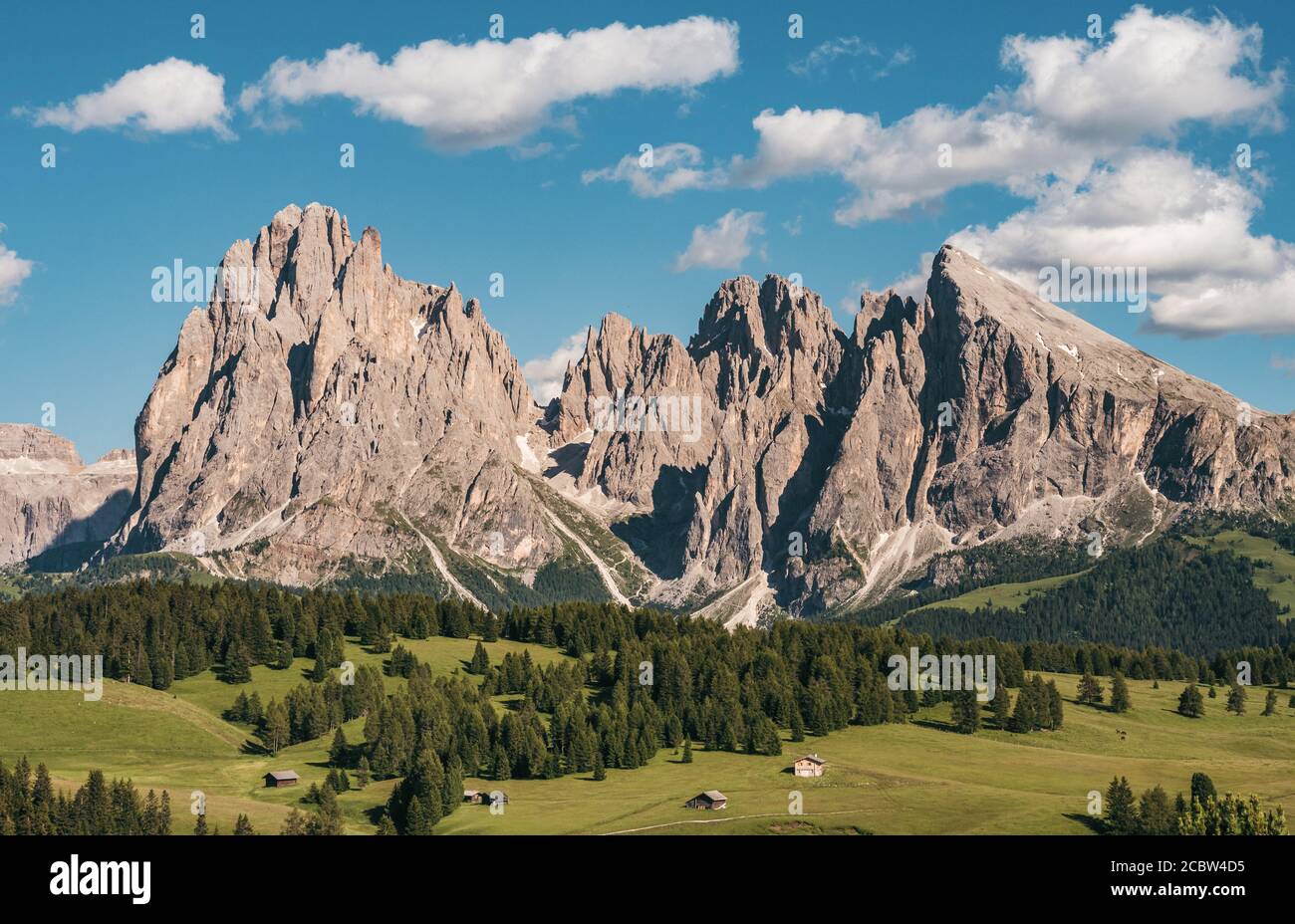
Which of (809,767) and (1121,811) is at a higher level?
(809,767)

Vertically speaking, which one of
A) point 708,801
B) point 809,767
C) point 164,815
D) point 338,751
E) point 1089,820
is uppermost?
point 338,751

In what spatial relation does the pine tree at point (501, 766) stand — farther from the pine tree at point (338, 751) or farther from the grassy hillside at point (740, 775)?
the pine tree at point (338, 751)

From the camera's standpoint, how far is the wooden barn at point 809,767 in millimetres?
163750

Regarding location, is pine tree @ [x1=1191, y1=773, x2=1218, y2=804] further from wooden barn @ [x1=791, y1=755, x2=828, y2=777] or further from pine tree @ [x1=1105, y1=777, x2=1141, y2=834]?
wooden barn @ [x1=791, y1=755, x2=828, y2=777]

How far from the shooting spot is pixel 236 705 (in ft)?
652

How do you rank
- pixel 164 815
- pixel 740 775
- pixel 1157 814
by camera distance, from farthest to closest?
pixel 740 775
pixel 1157 814
pixel 164 815

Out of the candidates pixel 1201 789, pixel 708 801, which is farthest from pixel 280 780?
pixel 1201 789

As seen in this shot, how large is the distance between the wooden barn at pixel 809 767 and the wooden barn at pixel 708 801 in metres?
18.4

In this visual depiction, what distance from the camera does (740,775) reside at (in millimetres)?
165250

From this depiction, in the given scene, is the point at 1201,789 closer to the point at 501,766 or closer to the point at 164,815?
the point at 501,766

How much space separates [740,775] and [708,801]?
63.6 ft

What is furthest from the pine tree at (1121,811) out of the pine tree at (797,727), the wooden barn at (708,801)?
the pine tree at (797,727)
